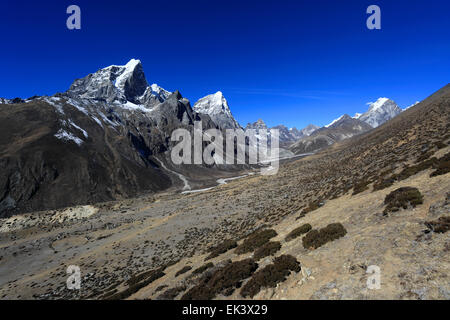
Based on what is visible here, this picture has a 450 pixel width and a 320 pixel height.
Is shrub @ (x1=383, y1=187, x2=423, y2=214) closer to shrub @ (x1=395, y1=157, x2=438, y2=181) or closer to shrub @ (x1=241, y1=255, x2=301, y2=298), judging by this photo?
shrub @ (x1=395, y1=157, x2=438, y2=181)

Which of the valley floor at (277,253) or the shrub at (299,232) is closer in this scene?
the valley floor at (277,253)

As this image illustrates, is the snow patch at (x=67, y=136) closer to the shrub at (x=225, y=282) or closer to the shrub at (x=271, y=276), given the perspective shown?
the shrub at (x=225, y=282)

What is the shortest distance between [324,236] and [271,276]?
4.50m

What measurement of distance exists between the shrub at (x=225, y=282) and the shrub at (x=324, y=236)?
10.9ft

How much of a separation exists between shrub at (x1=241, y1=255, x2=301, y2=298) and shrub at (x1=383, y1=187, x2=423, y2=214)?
6693 mm

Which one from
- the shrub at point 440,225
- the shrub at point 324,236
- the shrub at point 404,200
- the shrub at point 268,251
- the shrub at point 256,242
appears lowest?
the shrub at point 256,242

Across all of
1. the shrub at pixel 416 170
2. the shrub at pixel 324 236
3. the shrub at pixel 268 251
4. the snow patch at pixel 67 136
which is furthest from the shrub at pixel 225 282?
the snow patch at pixel 67 136

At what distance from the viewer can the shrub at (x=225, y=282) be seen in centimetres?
1068

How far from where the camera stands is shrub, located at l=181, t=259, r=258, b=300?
10.7 metres

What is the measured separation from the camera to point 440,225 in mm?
8992

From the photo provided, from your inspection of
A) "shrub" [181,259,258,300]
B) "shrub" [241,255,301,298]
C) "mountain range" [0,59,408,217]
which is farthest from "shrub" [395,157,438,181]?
"mountain range" [0,59,408,217]
